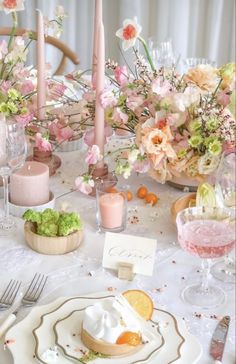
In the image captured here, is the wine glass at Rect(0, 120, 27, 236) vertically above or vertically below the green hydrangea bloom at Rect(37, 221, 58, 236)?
above

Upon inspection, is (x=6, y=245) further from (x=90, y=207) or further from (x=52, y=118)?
(x=52, y=118)

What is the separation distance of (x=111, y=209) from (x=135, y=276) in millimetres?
206

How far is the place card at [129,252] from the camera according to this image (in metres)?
1.31

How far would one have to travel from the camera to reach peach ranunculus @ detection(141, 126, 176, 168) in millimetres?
1451

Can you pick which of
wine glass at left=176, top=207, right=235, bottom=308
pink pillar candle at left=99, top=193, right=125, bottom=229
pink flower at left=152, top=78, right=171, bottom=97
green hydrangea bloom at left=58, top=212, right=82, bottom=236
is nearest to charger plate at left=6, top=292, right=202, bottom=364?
wine glass at left=176, top=207, right=235, bottom=308

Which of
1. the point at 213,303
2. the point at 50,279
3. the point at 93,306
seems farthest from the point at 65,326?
the point at 213,303

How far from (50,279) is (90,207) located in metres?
0.35

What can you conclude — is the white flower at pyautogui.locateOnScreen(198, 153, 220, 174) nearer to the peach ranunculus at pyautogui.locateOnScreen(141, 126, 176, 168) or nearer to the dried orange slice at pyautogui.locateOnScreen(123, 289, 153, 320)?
the peach ranunculus at pyautogui.locateOnScreen(141, 126, 176, 168)

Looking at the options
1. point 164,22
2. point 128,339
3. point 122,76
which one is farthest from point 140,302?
point 164,22

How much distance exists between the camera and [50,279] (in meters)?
1.29

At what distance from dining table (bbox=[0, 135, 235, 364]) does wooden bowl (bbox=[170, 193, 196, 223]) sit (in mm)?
35

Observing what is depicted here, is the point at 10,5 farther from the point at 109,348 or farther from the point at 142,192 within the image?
the point at 109,348

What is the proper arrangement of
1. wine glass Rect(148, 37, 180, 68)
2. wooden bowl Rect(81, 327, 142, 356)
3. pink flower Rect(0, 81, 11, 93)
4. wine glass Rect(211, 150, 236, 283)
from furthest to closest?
wine glass Rect(148, 37, 180, 68), pink flower Rect(0, 81, 11, 93), wine glass Rect(211, 150, 236, 283), wooden bowl Rect(81, 327, 142, 356)

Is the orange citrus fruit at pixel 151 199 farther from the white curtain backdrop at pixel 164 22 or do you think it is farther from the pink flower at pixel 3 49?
the white curtain backdrop at pixel 164 22
